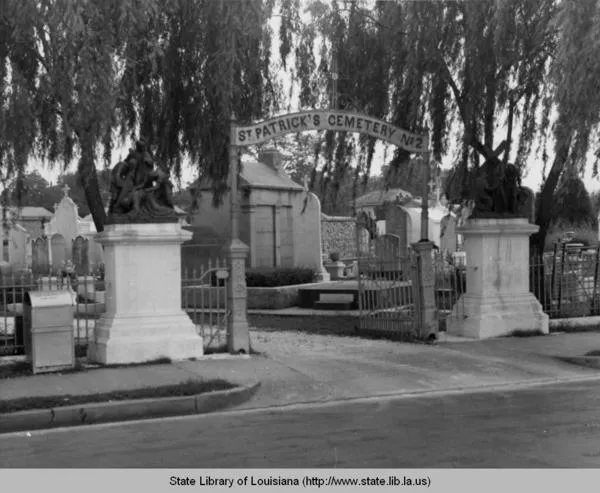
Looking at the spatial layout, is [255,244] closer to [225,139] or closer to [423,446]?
[225,139]

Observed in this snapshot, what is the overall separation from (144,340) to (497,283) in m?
6.40

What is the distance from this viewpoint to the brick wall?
112 feet

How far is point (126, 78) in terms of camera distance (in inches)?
553

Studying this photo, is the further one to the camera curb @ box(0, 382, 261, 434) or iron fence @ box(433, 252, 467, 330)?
iron fence @ box(433, 252, 467, 330)

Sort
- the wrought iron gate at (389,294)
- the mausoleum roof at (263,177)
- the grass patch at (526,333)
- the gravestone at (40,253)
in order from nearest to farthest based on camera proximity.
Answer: the wrought iron gate at (389,294), the grass patch at (526,333), the mausoleum roof at (263,177), the gravestone at (40,253)

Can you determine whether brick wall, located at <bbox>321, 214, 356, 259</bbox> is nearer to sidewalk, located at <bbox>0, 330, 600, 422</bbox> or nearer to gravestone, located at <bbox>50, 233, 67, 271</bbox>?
gravestone, located at <bbox>50, 233, 67, 271</bbox>

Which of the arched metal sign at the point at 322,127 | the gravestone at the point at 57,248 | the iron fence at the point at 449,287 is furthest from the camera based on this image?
the gravestone at the point at 57,248

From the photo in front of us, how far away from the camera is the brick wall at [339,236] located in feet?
112

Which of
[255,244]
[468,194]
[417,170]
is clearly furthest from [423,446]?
[255,244]

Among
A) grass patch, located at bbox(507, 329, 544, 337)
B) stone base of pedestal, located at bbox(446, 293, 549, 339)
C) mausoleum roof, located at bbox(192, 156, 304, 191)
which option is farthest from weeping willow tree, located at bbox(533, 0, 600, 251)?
mausoleum roof, located at bbox(192, 156, 304, 191)

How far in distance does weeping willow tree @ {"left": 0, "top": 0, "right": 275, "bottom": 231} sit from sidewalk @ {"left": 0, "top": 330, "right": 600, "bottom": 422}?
148 inches

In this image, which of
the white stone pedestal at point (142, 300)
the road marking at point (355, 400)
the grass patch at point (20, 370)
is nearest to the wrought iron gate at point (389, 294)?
the road marking at point (355, 400)

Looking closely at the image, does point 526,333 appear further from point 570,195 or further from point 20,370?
point 20,370

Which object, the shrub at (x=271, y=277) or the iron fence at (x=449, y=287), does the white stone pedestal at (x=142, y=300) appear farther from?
the shrub at (x=271, y=277)
